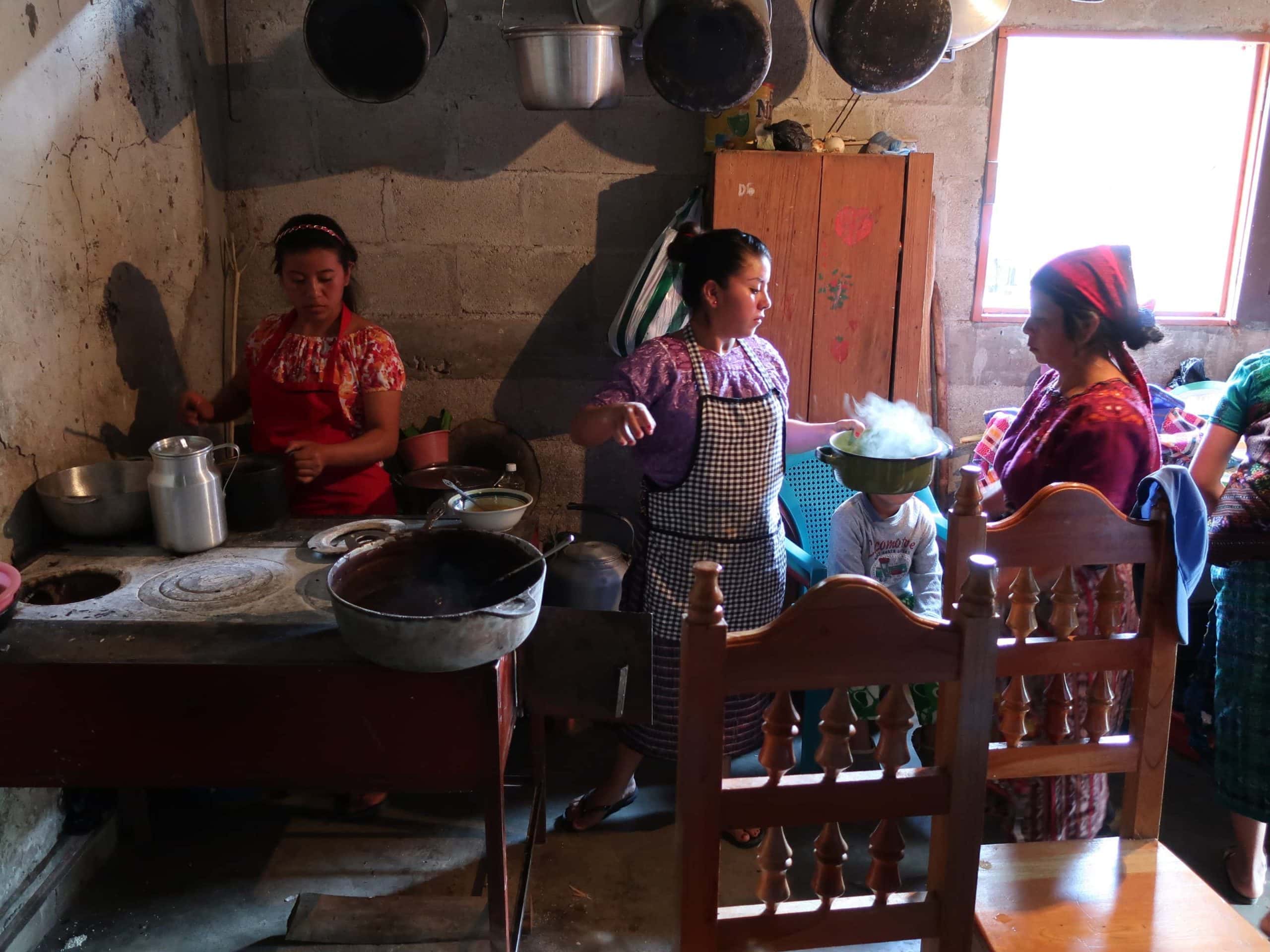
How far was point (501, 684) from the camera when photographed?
1.67m

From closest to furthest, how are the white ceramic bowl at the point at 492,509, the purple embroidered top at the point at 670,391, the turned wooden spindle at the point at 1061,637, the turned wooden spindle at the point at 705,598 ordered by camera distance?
the turned wooden spindle at the point at 705,598 < the turned wooden spindle at the point at 1061,637 < the white ceramic bowl at the point at 492,509 < the purple embroidered top at the point at 670,391

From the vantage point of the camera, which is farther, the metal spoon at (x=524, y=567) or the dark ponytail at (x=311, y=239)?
the dark ponytail at (x=311, y=239)

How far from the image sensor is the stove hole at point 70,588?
182cm

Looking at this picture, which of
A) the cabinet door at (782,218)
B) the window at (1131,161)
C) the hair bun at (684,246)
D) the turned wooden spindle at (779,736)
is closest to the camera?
the turned wooden spindle at (779,736)

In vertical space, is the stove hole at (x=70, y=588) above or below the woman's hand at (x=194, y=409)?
below

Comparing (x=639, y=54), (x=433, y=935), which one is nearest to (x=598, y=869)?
(x=433, y=935)

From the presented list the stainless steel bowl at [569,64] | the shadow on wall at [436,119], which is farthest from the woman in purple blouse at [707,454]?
the shadow on wall at [436,119]

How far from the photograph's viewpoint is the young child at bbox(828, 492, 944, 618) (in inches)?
100

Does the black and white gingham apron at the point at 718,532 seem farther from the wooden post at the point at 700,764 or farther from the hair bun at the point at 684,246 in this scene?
the wooden post at the point at 700,764

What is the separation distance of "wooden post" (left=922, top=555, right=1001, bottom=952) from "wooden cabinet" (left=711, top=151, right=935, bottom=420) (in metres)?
1.84

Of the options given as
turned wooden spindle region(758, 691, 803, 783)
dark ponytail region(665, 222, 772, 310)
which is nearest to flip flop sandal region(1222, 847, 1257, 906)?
turned wooden spindle region(758, 691, 803, 783)

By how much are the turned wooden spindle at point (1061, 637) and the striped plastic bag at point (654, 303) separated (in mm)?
1544

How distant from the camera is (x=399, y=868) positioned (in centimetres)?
238

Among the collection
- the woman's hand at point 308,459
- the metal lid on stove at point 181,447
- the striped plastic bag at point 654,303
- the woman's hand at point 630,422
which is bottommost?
the woman's hand at point 308,459
